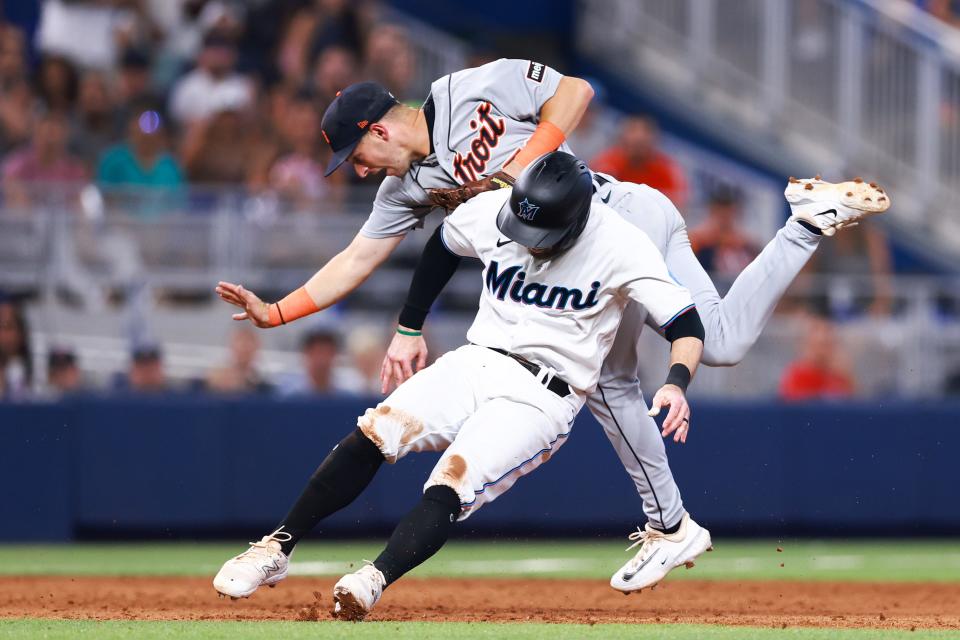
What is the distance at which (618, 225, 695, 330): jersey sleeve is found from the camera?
549 cm

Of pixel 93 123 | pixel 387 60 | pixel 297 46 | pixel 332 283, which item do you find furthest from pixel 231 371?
pixel 332 283

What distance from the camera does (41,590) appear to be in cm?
720

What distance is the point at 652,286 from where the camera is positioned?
5516 mm

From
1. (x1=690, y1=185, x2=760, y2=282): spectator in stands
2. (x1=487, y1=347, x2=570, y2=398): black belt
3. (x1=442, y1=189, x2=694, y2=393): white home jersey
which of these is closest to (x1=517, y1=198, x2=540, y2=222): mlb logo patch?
(x1=442, y1=189, x2=694, y2=393): white home jersey

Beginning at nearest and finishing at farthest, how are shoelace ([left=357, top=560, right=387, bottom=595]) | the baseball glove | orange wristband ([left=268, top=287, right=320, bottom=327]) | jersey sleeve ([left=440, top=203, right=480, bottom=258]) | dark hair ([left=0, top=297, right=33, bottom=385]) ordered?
1. shoelace ([left=357, top=560, right=387, bottom=595])
2. jersey sleeve ([left=440, top=203, right=480, bottom=258])
3. the baseball glove
4. orange wristband ([left=268, top=287, right=320, bottom=327])
5. dark hair ([left=0, top=297, right=33, bottom=385])

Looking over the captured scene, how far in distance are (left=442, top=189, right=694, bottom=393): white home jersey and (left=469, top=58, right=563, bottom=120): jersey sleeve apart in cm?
82

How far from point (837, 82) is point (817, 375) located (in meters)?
3.75

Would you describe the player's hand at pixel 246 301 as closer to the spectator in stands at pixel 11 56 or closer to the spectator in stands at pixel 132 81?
the spectator in stands at pixel 132 81

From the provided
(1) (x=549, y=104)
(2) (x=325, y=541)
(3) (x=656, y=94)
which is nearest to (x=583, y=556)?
(2) (x=325, y=541)

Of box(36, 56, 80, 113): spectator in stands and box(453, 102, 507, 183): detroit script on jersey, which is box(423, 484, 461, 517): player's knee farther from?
box(36, 56, 80, 113): spectator in stands

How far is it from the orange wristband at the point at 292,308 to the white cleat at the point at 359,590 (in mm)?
1315

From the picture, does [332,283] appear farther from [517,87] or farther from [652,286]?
[652,286]

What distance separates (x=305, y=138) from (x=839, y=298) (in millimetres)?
4087

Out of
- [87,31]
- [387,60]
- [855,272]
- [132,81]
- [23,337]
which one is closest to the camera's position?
[23,337]
